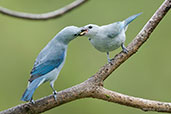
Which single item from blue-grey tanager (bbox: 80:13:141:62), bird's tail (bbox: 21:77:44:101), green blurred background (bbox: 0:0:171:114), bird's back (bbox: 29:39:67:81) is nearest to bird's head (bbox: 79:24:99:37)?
blue-grey tanager (bbox: 80:13:141:62)

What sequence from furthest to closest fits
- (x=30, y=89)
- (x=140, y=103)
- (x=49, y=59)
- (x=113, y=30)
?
1. (x=113, y=30)
2. (x=49, y=59)
3. (x=140, y=103)
4. (x=30, y=89)

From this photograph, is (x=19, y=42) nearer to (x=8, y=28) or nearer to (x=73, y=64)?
(x=8, y=28)

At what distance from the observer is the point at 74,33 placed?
296 cm

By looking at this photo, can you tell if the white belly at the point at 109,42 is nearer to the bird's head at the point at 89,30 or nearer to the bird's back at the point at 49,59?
the bird's head at the point at 89,30

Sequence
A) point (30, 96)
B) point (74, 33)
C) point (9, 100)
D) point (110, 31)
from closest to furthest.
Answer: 1. point (30, 96)
2. point (74, 33)
3. point (110, 31)
4. point (9, 100)

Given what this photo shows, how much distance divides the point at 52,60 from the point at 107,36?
1.78ft

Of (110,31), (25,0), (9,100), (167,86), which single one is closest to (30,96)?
(110,31)

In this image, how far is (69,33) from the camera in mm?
2982

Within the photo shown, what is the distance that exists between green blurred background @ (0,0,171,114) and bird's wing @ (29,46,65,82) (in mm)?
2614

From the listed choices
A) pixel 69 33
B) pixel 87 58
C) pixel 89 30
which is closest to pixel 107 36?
pixel 89 30

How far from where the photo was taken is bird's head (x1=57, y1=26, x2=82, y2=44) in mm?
2955

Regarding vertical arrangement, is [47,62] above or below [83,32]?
below

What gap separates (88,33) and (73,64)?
3.13 metres

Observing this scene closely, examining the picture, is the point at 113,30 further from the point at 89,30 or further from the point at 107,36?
the point at 89,30
